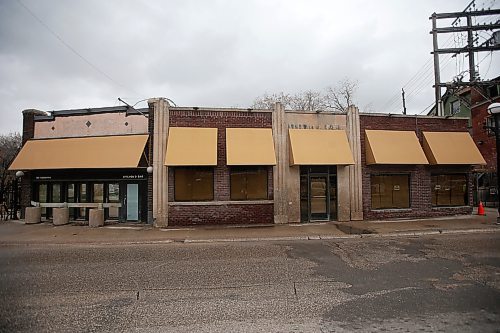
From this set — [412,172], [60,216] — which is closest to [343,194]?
[412,172]

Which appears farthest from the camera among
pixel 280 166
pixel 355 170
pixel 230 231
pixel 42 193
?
pixel 42 193

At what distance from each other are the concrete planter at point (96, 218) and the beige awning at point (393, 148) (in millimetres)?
13329

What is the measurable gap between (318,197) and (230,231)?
197 inches

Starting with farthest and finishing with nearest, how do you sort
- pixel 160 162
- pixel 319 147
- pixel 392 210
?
pixel 392 210
pixel 319 147
pixel 160 162

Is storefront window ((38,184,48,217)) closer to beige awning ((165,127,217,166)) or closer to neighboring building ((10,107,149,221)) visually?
neighboring building ((10,107,149,221))

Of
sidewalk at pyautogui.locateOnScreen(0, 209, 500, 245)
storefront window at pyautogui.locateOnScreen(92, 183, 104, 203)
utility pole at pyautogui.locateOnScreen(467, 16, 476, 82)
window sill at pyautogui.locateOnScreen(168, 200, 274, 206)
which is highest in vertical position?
utility pole at pyautogui.locateOnScreen(467, 16, 476, 82)

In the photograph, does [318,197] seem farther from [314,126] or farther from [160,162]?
[160,162]

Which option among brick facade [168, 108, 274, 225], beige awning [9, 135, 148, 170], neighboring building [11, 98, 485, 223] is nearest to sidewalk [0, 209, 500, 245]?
brick facade [168, 108, 274, 225]

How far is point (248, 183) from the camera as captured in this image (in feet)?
46.3

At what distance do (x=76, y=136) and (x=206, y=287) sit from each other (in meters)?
13.3

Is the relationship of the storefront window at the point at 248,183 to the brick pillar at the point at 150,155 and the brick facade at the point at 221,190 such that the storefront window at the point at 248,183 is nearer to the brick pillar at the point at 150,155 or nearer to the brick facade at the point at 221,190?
the brick facade at the point at 221,190

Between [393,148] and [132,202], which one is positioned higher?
[393,148]

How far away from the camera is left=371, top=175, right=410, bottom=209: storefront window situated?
1507cm

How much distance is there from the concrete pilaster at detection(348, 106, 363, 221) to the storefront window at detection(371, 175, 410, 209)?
907mm
